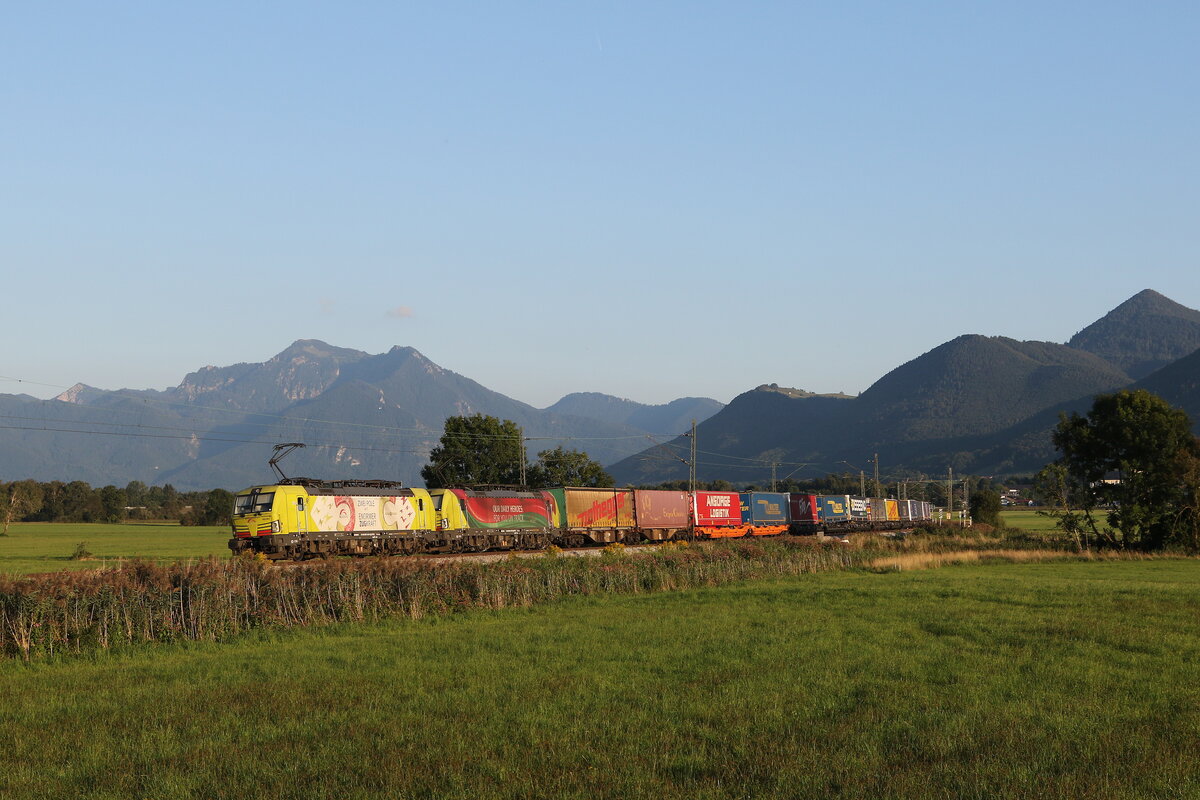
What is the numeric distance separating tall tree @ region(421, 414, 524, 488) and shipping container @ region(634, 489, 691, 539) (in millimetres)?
38057

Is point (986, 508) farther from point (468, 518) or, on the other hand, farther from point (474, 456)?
point (468, 518)

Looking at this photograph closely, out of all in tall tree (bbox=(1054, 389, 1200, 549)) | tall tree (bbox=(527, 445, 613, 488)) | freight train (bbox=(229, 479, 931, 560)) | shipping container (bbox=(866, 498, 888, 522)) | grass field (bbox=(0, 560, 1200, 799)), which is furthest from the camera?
tall tree (bbox=(527, 445, 613, 488))

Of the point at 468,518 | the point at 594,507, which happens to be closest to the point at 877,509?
the point at 594,507

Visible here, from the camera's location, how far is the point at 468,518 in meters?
56.2

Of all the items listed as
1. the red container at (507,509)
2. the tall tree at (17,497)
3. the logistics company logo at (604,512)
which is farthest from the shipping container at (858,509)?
the tall tree at (17,497)

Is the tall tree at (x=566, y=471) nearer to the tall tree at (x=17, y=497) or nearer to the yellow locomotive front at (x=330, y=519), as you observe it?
the yellow locomotive front at (x=330, y=519)

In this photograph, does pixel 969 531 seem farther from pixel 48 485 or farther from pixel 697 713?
pixel 48 485

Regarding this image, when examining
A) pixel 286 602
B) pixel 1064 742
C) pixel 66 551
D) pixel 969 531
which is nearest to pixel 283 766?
pixel 1064 742

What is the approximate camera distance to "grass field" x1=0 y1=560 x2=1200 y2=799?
10805 millimetres

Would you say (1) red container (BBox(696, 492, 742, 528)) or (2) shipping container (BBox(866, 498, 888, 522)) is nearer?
(1) red container (BBox(696, 492, 742, 528))

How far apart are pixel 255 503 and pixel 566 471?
65688 millimetres

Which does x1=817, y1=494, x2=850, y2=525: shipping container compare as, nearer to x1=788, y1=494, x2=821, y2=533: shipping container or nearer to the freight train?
x1=788, y1=494, x2=821, y2=533: shipping container

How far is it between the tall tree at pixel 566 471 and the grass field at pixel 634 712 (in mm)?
84874

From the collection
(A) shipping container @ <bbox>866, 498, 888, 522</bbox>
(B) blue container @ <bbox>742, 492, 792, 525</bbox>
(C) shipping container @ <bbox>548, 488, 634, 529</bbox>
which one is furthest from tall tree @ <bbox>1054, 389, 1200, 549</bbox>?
(A) shipping container @ <bbox>866, 498, 888, 522</bbox>
